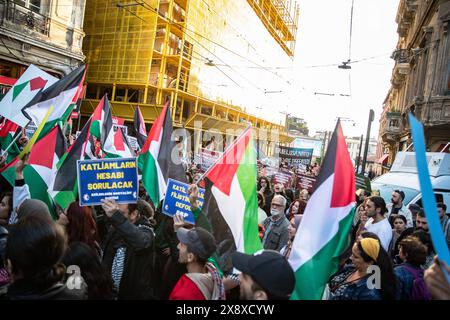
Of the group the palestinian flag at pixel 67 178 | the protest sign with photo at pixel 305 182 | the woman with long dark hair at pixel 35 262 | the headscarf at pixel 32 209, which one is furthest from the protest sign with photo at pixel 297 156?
the woman with long dark hair at pixel 35 262

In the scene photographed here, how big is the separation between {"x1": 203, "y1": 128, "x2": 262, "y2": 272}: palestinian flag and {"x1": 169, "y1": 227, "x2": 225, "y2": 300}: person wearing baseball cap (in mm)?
496

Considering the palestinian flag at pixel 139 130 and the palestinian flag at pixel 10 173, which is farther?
the palestinian flag at pixel 139 130

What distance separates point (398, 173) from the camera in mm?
10344

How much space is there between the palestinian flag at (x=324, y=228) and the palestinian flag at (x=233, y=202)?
68cm

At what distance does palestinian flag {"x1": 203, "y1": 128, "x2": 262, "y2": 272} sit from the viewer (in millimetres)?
3232

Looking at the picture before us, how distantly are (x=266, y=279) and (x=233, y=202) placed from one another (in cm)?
135

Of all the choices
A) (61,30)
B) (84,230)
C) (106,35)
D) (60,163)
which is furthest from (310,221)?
(106,35)

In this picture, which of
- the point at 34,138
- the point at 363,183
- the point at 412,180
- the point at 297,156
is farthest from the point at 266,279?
the point at 297,156

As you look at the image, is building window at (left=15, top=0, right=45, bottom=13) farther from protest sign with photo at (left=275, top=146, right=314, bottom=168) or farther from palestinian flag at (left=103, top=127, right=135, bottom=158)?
protest sign with photo at (left=275, top=146, right=314, bottom=168)

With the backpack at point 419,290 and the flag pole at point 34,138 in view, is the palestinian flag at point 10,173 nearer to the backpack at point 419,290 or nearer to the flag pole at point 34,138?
the flag pole at point 34,138

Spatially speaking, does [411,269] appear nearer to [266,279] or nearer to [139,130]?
[266,279]

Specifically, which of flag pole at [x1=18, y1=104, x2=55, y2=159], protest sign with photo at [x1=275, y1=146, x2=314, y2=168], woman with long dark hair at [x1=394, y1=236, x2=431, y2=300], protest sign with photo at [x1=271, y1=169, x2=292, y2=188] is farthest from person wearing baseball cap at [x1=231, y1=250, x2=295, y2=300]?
protest sign with photo at [x1=275, y1=146, x2=314, y2=168]

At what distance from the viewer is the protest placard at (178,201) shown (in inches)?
158

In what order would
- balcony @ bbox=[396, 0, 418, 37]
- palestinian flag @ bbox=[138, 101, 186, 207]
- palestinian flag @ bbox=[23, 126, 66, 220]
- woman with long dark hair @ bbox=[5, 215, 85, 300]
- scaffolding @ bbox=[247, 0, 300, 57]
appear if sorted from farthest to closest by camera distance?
scaffolding @ bbox=[247, 0, 300, 57]
balcony @ bbox=[396, 0, 418, 37]
palestinian flag @ bbox=[138, 101, 186, 207]
palestinian flag @ bbox=[23, 126, 66, 220]
woman with long dark hair @ bbox=[5, 215, 85, 300]
